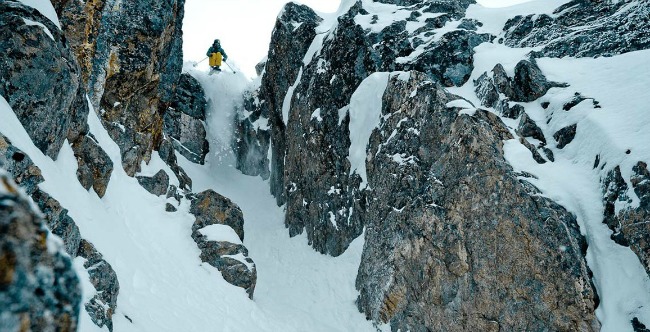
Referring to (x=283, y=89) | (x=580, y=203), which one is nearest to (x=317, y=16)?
(x=283, y=89)

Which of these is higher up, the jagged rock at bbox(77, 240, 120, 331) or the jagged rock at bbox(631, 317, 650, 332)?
the jagged rock at bbox(77, 240, 120, 331)

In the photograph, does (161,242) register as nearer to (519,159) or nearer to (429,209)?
(429,209)

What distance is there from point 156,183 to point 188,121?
61.1 ft

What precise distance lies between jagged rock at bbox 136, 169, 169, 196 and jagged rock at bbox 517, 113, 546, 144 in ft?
47.8

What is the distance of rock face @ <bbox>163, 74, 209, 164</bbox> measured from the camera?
3362cm

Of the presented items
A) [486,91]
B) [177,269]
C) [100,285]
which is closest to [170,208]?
[177,269]

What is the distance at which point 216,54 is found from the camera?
3847cm

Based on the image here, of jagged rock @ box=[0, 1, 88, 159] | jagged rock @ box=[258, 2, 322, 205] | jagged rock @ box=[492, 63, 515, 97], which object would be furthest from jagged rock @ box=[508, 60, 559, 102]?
jagged rock @ box=[258, 2, 322, 205]

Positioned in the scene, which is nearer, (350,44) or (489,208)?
(489,208)

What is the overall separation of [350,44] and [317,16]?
9.48 meters

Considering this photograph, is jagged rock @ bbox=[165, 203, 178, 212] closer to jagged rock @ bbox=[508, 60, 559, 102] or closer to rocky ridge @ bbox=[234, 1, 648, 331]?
rocky ridge @ bbox=[234, 1, 648, 331]

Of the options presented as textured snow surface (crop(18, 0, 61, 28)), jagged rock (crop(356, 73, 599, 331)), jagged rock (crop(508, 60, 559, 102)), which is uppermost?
textured snow surface (crop(18, 0, 61, 28))

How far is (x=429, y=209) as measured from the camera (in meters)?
12.8

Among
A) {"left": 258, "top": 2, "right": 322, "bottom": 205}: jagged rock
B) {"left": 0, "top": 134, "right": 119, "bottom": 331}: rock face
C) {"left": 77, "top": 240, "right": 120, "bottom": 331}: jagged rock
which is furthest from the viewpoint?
{"left": 258, "top": 2, "right": 322, "bottom": 205}: jagged rock
